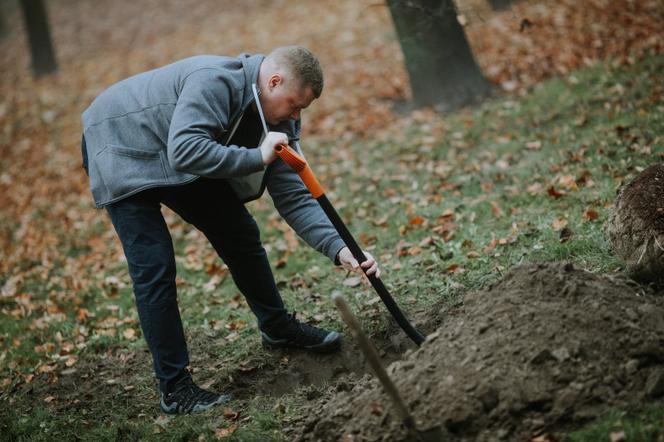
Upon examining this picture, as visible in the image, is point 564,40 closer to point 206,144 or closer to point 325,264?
point 325,264

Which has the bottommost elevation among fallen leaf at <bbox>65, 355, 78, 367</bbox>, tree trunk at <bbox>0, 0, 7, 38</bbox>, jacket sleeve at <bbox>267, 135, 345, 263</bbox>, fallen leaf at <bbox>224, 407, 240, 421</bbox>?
fallen leaf at <bbox>224, 407, 240, 421</bbox>

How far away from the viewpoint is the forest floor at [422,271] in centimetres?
281

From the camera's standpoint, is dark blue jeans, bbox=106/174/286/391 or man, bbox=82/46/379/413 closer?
man, bbox=82/46/379/413

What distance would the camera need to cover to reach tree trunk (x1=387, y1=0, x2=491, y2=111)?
7387 mm

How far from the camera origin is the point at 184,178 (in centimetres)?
329

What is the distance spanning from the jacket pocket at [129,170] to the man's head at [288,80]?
2.18 feet

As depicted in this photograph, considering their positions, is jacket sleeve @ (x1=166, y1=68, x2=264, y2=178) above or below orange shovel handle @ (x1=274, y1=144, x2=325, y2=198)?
above

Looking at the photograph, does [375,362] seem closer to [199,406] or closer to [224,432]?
[224,432]

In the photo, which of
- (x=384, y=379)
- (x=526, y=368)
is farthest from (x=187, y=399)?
(x=526, y=368)

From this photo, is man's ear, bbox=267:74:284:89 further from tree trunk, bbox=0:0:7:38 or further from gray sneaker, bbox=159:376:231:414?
tree trunk, bbox=0:0:7:38

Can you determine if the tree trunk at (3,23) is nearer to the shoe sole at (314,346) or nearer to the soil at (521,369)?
A: the shoe sole at (314,346)

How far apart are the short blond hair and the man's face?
4cm

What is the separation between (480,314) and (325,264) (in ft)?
7.85

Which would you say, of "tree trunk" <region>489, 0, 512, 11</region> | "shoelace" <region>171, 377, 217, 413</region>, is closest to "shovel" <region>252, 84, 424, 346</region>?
"shoelace" <region>171, 377, 217, 413</region>
